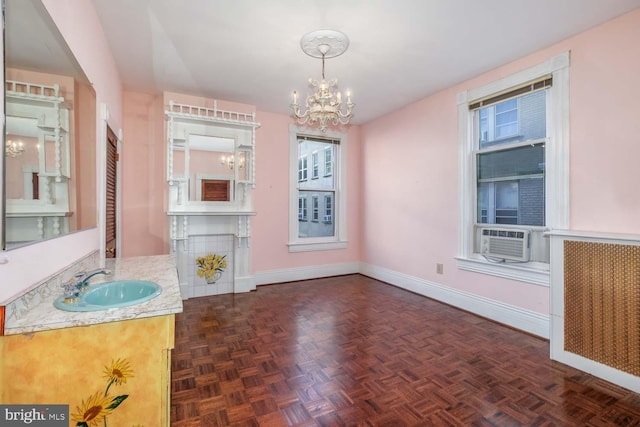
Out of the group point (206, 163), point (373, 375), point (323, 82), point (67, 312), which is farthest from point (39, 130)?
point (206, 163)

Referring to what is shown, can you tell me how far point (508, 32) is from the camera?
2.54 meters

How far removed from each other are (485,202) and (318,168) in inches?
106

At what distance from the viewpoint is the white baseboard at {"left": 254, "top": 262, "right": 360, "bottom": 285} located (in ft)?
15.3

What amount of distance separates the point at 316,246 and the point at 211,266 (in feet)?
5.55

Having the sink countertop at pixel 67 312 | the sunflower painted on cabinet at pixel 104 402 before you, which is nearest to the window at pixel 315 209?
the sink countertop at pixel 67 312

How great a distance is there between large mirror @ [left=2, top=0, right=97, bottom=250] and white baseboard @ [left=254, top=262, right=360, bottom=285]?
307 cm

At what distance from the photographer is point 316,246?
16.6ft

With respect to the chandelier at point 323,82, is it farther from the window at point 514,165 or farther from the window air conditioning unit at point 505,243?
the window air conditioning unit at point 505,243

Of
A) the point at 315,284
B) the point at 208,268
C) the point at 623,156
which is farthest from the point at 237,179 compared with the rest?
the point at 623,156

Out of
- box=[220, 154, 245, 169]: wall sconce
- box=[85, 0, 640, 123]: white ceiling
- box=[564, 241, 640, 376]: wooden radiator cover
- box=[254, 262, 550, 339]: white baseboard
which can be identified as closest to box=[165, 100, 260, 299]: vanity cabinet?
box=[220, 154, 245, 169]: wall sconce

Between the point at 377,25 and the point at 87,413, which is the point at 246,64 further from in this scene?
the point at 87,413

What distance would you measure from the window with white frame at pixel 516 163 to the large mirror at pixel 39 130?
11.7ft

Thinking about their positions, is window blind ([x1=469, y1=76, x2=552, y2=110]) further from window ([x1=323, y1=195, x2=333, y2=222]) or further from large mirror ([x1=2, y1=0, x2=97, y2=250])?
large mirror ([x1=2, y1=0, x2=97, y2=250])

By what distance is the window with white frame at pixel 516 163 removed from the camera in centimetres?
272
